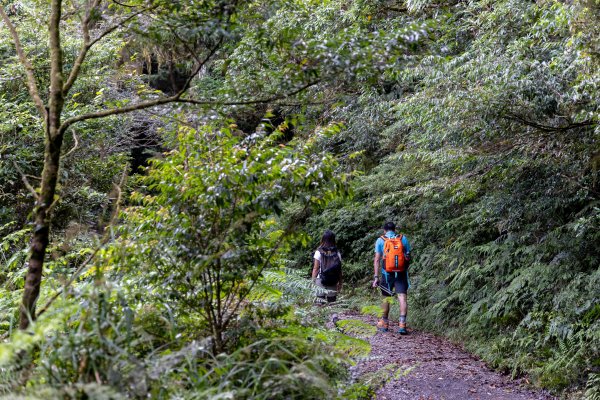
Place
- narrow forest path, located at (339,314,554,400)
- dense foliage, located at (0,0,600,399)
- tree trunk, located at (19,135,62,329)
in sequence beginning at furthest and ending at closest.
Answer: narrow forest path, located at (339,314,554,400) < tree trunk, located at (19,135,62,329) < dense foliage, located at (0,0,600,399)

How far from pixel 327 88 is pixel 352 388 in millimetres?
2367

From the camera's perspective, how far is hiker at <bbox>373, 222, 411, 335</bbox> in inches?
404

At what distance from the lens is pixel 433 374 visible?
325 inches

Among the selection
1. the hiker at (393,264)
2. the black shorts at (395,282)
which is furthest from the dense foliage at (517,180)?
the black shorts at (395,282)

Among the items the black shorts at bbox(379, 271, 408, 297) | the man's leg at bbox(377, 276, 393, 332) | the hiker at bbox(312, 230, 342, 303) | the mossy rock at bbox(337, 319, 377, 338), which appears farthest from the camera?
the man's leg at bbox(377, 276, 393, 332)

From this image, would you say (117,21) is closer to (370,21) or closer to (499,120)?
(499,120)

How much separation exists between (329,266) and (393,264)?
1.12 metres

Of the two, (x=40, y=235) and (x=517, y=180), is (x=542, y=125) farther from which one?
(x=40, y=235)

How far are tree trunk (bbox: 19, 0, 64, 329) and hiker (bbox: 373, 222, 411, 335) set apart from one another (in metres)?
6.94

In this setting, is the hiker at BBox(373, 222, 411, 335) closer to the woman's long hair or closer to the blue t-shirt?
the blue t-shirt

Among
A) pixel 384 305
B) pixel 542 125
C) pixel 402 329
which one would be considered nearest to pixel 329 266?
pixel 384 305

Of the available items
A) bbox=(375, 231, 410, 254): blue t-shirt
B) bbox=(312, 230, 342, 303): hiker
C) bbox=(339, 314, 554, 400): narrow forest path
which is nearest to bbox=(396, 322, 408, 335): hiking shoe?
bbox=(339, 314, 554, 400): narrow forest path

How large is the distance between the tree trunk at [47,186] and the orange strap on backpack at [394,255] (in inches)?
272

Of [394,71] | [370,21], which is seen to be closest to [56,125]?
[394,71]
